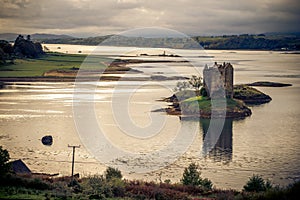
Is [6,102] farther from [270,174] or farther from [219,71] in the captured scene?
[270,174]

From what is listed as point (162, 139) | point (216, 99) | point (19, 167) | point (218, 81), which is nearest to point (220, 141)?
point (162, 139)

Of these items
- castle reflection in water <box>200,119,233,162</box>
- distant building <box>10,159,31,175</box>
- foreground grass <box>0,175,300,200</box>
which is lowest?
castle reflection in water <box>200,119,233,162</box>

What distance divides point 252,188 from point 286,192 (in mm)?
7931

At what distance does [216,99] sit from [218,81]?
309cm

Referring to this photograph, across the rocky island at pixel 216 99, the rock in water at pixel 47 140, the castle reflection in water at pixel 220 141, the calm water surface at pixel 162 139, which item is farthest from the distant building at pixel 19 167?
the rocky island at pixel 216 99

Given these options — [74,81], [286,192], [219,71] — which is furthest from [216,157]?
[74,81]

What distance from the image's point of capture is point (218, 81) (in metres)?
58.0

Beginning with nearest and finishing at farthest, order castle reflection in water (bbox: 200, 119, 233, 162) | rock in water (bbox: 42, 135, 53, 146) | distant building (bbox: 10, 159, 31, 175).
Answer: distant building (bbox: 10, 159, 31, 175) < castle reflection in water (bbox: 200, 119, 233, 162) < rock in water (bbox: 42, 135, 53, 146)

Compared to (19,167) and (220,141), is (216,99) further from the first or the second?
(19,167)

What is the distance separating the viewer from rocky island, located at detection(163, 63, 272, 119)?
5328 cm

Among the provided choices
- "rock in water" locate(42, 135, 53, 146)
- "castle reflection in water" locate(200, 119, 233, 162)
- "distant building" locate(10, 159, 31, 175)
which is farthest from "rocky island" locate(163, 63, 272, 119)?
"distant building" locate(10, 159, 31, 175)

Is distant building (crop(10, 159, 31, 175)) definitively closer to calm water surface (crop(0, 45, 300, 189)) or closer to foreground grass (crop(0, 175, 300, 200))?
calm water surface (crop(0, 45, 300, 189))

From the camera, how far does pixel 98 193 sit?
62.1 feet

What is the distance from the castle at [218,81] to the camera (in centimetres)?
5722
